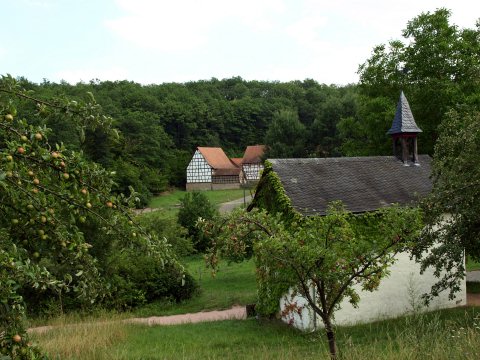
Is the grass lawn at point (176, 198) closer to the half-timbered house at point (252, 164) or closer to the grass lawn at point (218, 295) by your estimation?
the half-timbered house at point (252, 164)

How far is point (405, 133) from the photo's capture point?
20.2 metres

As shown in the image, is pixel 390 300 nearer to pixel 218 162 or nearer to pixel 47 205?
pixel 47 205

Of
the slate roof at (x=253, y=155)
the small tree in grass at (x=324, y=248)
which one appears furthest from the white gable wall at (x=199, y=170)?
the small tree in grass at (x=324, y=248)

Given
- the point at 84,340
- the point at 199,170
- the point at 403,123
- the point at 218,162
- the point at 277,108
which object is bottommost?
the point at 84,340

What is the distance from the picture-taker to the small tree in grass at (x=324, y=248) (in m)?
6.86

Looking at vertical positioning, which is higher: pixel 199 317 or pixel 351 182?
pixel 351 182

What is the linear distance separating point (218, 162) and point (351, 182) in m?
55.8

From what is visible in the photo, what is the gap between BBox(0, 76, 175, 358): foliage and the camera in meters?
2.36

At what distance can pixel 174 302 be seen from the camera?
Answer: 21.0m

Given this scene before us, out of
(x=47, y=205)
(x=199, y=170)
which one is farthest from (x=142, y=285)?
(x=199, y=170)

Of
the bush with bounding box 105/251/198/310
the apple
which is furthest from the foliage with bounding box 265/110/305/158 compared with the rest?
the apple

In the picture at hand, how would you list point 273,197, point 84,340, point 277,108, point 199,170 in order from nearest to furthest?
point 84,340
point 273,197
point 199,170
point 277,108

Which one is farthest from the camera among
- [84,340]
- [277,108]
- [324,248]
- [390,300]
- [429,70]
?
[277,108]

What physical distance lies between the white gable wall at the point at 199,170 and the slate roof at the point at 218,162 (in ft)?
2.41
